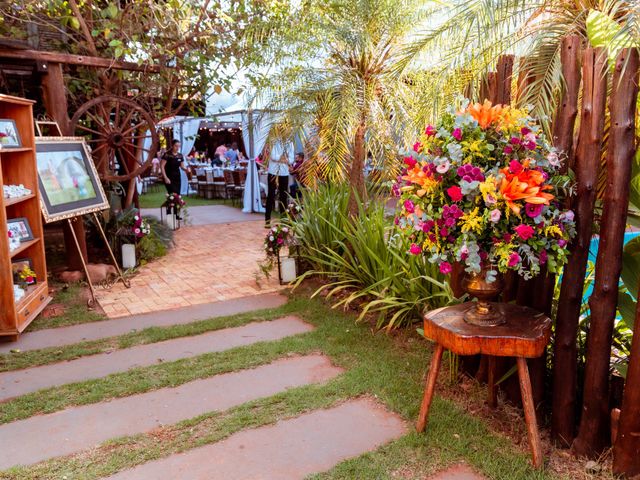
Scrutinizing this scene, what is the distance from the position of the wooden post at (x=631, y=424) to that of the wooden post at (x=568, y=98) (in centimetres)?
78

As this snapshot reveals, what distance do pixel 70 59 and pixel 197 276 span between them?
2753 millimetres

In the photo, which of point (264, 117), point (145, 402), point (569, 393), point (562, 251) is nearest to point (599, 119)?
point (562, 251)

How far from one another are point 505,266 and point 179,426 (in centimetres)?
191

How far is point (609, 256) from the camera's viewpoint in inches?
91.7

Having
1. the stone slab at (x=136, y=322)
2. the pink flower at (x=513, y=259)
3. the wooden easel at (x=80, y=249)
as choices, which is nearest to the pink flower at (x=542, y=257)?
the pink flower at (x=513, y=259)

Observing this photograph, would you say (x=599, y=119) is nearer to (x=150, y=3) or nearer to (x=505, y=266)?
(x=505, y=266)

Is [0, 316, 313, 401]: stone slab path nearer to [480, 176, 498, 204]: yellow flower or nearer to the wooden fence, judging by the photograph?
the wooden fence

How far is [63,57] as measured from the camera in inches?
216

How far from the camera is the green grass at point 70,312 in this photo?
14.8 ft

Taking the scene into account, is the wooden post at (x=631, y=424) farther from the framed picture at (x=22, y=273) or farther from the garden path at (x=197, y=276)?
the framed picture at (x=22, y=273)

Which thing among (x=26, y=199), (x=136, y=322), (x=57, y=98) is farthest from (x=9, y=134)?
(x=136, y=322)

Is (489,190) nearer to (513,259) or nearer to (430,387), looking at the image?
(513,259)

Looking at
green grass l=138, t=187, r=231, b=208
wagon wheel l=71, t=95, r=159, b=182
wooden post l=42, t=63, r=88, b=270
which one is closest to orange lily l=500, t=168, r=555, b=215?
wooden post l=42, t=63, r=88, b=270

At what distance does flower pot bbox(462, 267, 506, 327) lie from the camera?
2434mm
